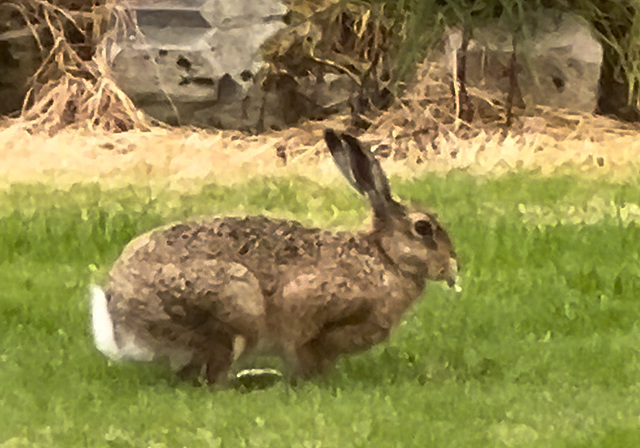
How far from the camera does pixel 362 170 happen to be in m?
2.10

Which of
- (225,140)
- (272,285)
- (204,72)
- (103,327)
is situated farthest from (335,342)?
(204,72)

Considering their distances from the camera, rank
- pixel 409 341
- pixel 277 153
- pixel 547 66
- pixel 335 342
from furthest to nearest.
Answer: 1. pixel 547 66
2. pixel 277 153
3. pixel 409 341
4. pixel 335 342

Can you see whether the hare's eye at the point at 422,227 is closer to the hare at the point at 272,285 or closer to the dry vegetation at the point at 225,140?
the hare at the point at 272,285

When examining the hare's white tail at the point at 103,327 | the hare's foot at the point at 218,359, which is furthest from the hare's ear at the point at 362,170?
the hare's white tail at the point at 103,327

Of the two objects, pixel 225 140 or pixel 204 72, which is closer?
pixel 225 140

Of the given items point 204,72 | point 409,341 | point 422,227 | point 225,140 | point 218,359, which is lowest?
point 225,140

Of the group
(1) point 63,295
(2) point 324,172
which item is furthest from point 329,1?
(1) point 63,295

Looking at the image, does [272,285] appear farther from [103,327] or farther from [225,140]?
[225,140]

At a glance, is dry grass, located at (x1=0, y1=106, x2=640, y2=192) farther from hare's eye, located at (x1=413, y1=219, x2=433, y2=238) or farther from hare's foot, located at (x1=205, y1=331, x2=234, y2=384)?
hare's foot, located at (x1=205, y1=331, x2=234, y2=384)

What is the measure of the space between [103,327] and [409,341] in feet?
1.88

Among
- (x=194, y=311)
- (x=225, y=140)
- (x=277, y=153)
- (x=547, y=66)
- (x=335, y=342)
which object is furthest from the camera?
(x=547, y=66)

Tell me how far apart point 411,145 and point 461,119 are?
13.7 inches

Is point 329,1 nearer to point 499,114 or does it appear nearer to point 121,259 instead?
point 499,114

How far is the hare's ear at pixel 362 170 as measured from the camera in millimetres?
2080
